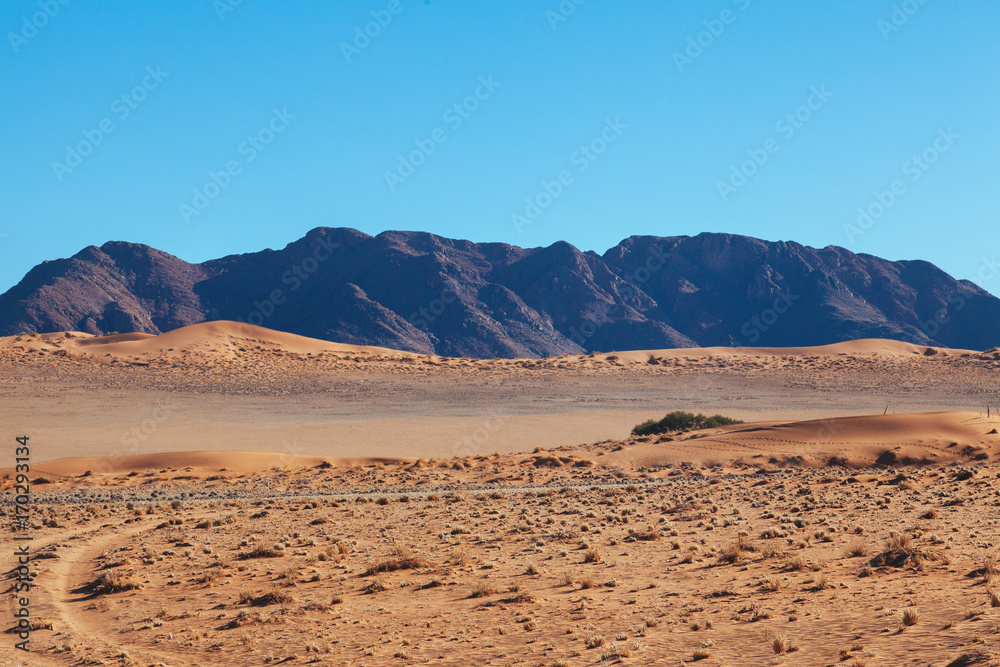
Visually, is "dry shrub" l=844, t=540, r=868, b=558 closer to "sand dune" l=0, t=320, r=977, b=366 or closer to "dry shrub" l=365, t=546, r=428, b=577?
"dry shrub" l=365, t=546, r=428, b=577

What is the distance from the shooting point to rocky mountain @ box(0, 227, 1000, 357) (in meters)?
136

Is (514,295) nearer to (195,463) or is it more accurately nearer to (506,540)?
(195,463)

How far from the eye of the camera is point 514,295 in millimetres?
151875

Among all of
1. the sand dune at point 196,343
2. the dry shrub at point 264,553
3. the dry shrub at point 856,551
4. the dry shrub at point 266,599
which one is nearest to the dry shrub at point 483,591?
the dry shrub at point 266,599

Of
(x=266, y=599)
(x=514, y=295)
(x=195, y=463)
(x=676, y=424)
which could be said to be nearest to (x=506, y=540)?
(x=266, y=599)

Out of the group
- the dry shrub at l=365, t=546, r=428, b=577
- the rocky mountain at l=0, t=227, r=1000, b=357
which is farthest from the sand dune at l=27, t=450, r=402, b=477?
the rocky mountain at l=0, t=227, r=1000, b=357

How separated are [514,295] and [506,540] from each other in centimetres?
13709

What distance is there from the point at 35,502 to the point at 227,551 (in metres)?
9.47

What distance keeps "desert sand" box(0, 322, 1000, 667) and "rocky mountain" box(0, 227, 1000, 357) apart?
9267cm

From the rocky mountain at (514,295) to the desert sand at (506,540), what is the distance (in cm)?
9267

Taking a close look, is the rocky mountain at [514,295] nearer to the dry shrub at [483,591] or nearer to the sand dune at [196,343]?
the sand dune at [196,343]

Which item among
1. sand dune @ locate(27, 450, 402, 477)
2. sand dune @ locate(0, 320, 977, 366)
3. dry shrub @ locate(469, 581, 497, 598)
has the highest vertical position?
sand dune @ locate(0, 320, 977, 366)

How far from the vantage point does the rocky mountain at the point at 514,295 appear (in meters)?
136

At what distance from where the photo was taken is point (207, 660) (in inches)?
369
